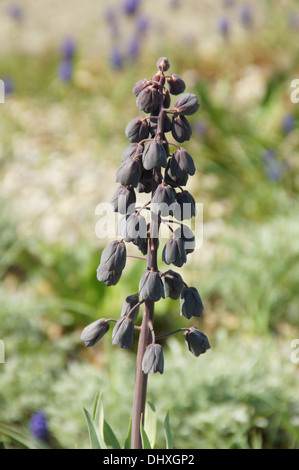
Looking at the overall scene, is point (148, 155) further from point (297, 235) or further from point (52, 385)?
point (297, 235)

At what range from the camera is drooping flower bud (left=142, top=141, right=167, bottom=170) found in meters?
1.54

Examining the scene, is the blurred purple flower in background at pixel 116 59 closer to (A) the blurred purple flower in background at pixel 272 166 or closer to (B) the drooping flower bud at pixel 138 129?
(A) the blurred purple flower in background at pixel 272 166

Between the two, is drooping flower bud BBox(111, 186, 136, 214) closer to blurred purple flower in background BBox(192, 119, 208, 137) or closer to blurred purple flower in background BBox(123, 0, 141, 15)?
blurred purple flower in background BBox(192, 119, 208, 137)

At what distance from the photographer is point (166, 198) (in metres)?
1.57

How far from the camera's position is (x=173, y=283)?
5.79ft

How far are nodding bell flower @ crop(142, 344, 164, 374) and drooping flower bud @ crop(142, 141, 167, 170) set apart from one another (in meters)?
0.53

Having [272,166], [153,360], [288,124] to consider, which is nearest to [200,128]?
[288,124]

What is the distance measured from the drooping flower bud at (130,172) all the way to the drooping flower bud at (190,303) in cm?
37

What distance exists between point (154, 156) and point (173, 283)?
0.44m

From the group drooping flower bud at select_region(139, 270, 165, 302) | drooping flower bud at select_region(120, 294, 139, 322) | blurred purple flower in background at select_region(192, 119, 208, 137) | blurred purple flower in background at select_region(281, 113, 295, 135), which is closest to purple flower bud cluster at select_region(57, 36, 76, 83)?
blurred purple flower in background at select_region(192, 119, 208, 137)

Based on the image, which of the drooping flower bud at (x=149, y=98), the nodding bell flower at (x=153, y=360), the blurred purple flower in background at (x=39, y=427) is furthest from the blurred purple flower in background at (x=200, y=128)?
the nodding bell flower at (x=153, y=360)

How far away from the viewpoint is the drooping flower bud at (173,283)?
1.74m

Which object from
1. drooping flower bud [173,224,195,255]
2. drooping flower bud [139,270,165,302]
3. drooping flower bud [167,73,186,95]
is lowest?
drooping flower bud [139,270,165,302]

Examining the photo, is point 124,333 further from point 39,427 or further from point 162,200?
point 39,427
